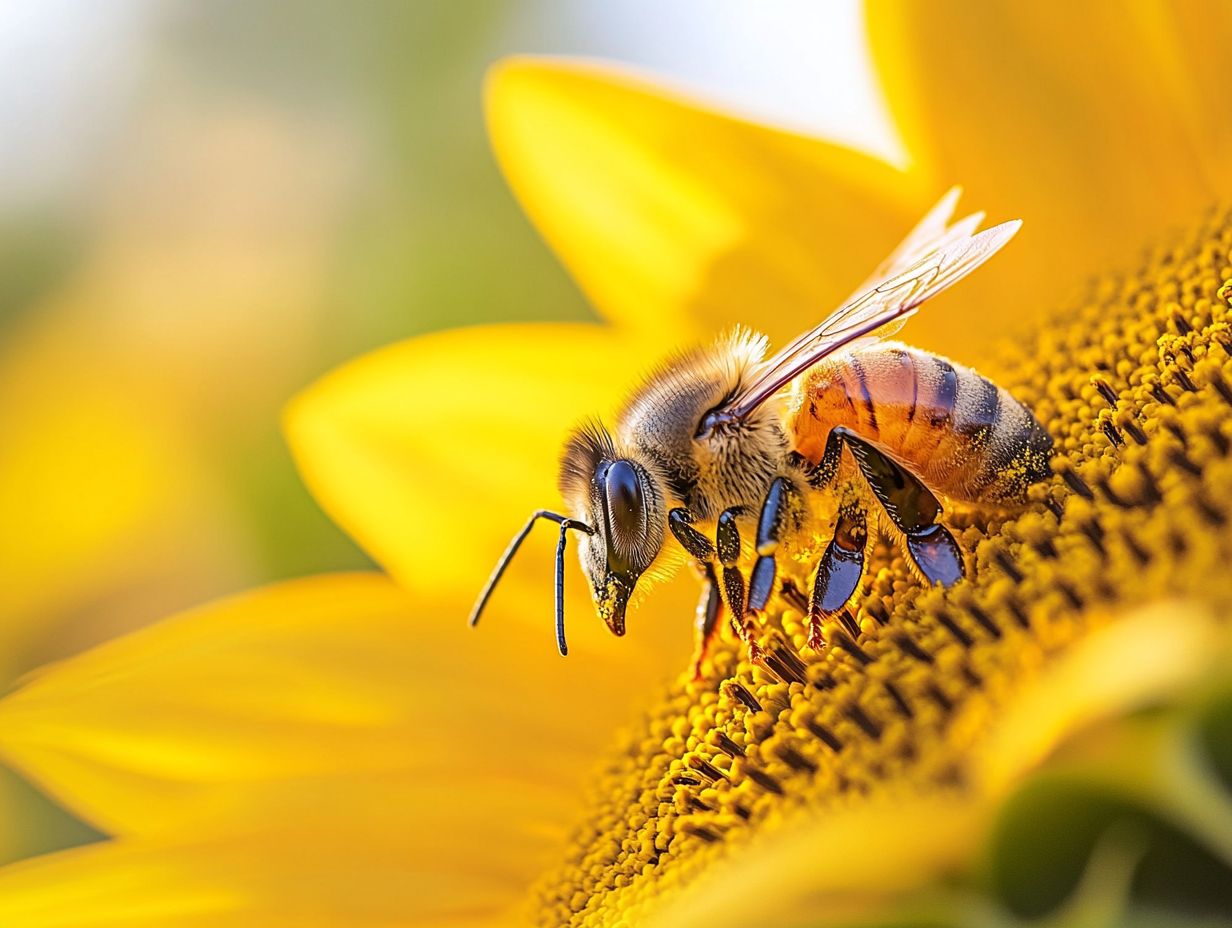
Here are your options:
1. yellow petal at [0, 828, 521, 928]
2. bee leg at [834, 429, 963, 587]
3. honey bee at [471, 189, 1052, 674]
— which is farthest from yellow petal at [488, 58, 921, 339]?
yellow petal at [0, 828, 521, 928]

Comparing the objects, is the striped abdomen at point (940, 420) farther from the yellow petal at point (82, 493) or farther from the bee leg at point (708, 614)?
the yellow petal at point (82, 493)

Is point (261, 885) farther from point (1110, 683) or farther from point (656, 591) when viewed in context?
point (1110, 683)

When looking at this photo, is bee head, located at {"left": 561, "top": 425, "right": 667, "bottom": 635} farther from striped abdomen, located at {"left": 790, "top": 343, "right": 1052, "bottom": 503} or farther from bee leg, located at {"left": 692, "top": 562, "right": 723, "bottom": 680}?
striped abdomen, located at {"left": 790, "top": 343, "right": 1052, "bottom": 503}

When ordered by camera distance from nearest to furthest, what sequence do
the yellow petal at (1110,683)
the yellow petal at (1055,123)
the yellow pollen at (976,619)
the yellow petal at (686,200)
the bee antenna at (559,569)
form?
the yellow petal at (1110,683), the yellow pollen at (976,619), the bee antenna at (559,569), the yellow petal at (1055,123), the yellow petal at (686,200)

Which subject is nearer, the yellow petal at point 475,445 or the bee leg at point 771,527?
the bee leg at point 771,527

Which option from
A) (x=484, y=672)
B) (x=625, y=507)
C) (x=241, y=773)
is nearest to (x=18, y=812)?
(x=241, y=773)

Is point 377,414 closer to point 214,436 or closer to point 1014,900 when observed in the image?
point 214,436

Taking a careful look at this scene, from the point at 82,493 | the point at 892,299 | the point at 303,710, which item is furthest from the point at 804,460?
the point at 82,493

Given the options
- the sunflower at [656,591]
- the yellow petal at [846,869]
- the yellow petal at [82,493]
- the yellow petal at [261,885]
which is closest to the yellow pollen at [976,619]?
the sunflower at [656,591]
